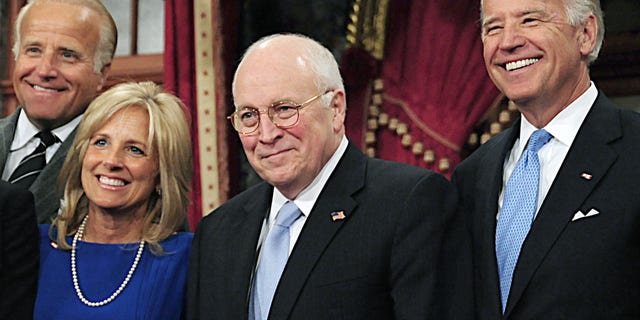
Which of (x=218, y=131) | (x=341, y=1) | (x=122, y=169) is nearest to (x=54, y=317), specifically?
(x=122, y=169)

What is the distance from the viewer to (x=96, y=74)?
2697mm

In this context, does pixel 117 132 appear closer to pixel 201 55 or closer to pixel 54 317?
pixel 54 317

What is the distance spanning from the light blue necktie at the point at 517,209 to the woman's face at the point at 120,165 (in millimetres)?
866

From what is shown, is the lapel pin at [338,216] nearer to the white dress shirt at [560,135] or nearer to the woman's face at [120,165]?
the white dress shirt at [560,135]

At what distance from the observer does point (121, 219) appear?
8.02 feet

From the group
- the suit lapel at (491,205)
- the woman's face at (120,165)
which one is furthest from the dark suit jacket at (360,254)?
the woman's face at (120,165)

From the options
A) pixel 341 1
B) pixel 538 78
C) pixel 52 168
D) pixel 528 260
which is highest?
pixel 341 1

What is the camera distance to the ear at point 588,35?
214 cm

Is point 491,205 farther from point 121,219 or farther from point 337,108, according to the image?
point 121,219

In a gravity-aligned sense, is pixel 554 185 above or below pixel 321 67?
below

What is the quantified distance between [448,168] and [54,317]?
1.51 m

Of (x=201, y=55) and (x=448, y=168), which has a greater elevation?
(x=201, y=55)

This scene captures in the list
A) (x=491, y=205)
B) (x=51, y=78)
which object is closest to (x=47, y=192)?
(x=51, y=78)

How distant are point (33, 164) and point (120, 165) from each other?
1.12 ft
